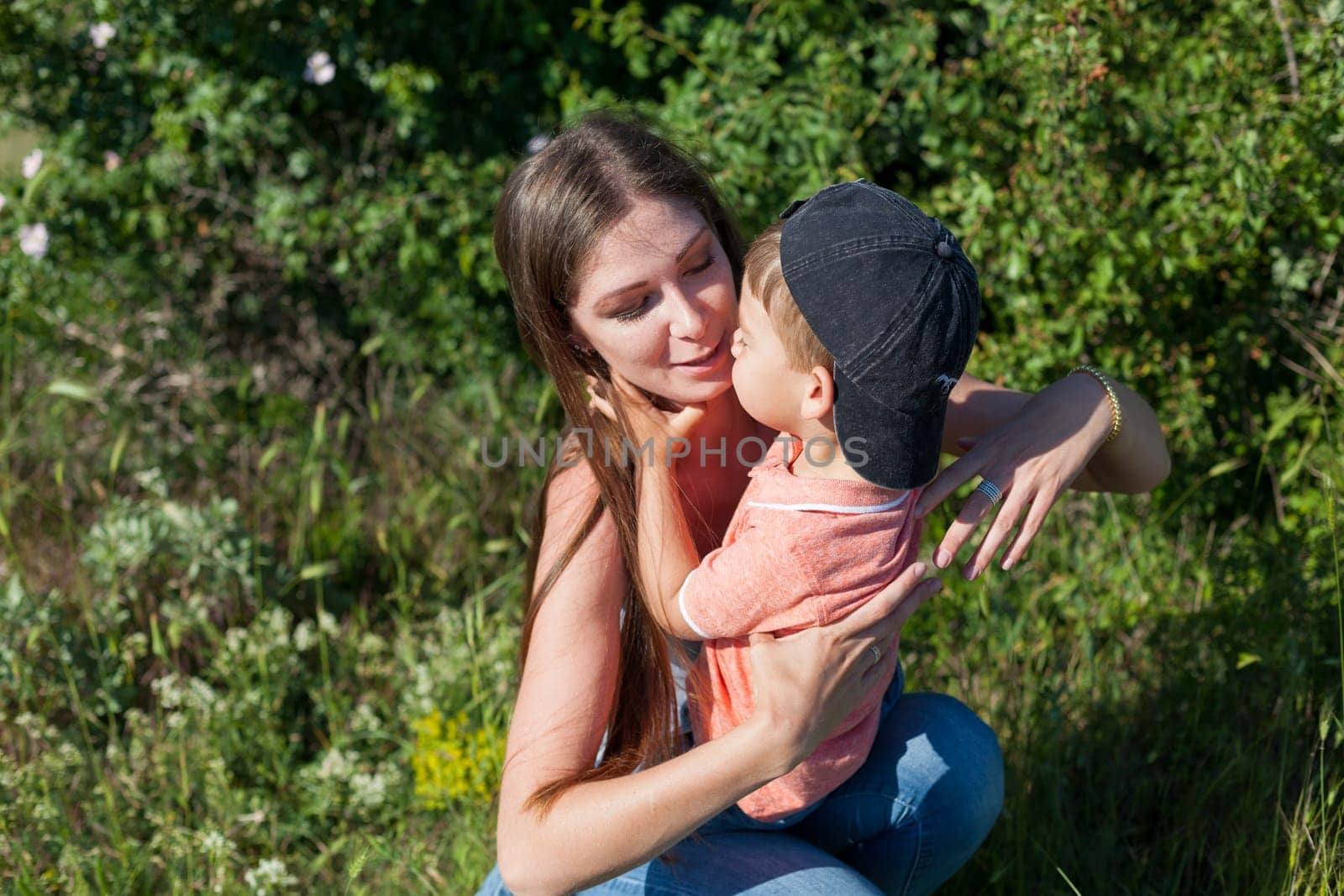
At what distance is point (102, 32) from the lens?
11.9ft

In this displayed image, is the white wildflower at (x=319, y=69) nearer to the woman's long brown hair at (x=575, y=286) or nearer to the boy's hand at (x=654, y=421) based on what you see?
the woman's long brown hair at (x=575, y=286)

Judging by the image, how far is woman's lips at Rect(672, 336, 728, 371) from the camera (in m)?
1.79

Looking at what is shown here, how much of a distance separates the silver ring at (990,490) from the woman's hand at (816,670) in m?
0.22

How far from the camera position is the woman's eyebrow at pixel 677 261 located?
1.75m

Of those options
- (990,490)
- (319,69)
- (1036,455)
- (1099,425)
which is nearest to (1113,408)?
(1099,425)

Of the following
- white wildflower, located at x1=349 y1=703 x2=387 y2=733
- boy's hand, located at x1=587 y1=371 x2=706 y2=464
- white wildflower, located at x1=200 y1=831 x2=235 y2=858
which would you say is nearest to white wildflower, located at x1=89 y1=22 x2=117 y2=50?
white wildflower, located at x1=349 y1=703 x2=387 y2=733

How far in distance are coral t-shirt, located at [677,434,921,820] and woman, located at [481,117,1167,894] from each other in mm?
39

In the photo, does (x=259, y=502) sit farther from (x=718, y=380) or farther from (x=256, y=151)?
(x=718, y=380)

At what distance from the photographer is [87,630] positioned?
9.86 ft

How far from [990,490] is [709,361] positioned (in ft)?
1.60

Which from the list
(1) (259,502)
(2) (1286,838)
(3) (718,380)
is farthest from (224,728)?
(2) (1286,838)

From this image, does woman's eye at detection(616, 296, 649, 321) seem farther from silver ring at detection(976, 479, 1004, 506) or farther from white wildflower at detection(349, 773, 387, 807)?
white wildflower at detection(349, 773, 387, 807)

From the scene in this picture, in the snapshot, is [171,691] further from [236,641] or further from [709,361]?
[709,361]

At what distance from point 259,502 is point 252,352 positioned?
0.94 m
